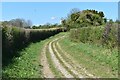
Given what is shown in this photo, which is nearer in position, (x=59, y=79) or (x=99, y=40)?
(x=59, y=79)

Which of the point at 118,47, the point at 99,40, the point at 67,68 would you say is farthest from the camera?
the point at 99,40

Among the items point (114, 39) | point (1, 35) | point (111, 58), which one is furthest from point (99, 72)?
point (114, 39)

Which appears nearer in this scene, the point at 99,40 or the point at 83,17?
the point at 99,40

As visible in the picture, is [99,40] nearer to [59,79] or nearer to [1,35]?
[1,35]

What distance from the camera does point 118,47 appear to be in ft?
83.6

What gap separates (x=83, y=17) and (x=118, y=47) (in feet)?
217

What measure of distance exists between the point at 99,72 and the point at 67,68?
240 centimetres

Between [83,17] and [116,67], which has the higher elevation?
[83,17]

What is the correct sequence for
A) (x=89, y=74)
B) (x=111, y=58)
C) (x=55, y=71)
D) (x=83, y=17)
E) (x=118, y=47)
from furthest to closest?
(x=83, y=17), (x=118, y=47), (x=111, y=58), (x=55, y=71), (x=89, y=74)

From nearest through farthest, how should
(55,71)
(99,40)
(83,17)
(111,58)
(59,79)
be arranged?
(59,79)
(55,71)
(111,58)
(99,40)
(83,17)

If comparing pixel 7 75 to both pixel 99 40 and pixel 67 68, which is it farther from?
pixel 99 40

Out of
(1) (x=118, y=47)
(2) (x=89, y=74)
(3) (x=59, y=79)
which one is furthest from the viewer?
(1) (x=118, y=47)

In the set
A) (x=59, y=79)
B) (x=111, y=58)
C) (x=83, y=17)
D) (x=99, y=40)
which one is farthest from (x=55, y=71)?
(x=83, y=17)

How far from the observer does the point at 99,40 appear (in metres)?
32.2
